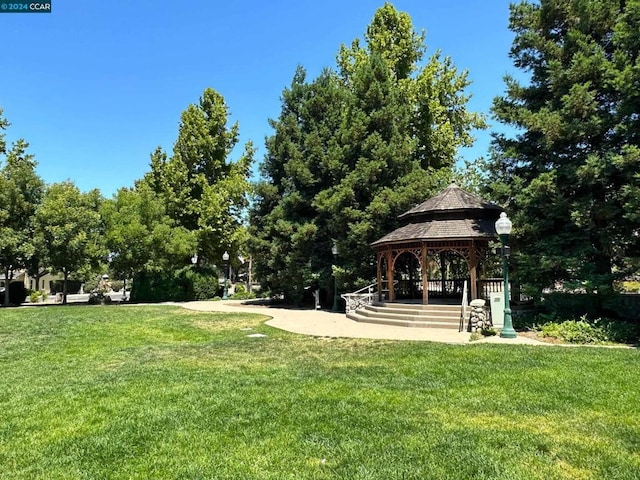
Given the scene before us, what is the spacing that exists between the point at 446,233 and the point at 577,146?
485cm

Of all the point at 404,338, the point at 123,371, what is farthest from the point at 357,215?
the point at 123,371

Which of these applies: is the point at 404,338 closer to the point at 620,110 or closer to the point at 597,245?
the point at 597,245

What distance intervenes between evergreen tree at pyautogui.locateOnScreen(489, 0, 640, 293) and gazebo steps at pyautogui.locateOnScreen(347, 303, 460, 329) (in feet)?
8.60

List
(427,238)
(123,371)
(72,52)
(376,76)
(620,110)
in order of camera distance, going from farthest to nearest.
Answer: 1. (376,76)
2. (427,238)
3. (72,52)
4. (620,110)
5. (123,371)

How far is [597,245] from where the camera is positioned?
12.2 metres

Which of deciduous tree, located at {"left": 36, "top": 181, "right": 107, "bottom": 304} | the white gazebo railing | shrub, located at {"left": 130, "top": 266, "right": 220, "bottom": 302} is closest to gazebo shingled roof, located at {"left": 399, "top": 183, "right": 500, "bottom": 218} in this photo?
the white gazebo railing

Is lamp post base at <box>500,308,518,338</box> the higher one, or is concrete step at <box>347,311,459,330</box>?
lamp post base at <box>500,308,518,338</box>

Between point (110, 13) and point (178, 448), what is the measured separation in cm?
1279

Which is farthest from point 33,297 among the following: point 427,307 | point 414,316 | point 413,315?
point 427,307

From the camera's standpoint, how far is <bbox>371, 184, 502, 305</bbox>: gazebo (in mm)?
15469

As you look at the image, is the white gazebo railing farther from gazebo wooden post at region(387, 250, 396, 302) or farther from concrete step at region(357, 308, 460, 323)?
concrete step at region(357, 308, 460, 323)

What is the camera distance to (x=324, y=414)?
16.7 ft

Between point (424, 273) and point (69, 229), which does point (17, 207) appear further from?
point (424, 273)

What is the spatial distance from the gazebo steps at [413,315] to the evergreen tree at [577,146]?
8.60 feet
